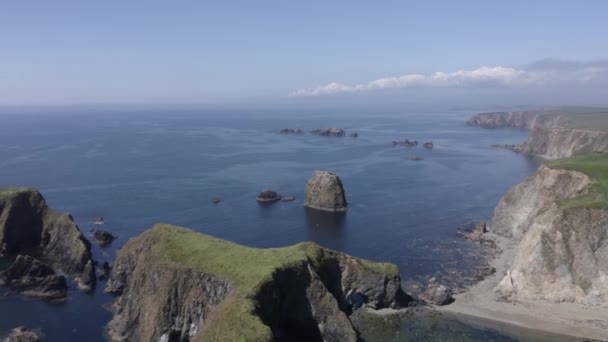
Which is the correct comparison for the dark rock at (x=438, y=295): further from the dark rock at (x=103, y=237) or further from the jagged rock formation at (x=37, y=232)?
the dark rock at (x=103, y=237)

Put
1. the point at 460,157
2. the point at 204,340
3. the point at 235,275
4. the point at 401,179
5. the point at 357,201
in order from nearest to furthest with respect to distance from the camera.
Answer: the point at 204,340
the point at 235,275
the point at 357,201
the point at 401,179
the point at 460,157

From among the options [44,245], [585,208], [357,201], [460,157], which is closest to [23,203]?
[44,245]

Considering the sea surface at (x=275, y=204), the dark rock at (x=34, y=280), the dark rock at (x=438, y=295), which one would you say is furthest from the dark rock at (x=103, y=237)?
the dark rock at (x=438, y=295)

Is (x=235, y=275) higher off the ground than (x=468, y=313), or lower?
higher

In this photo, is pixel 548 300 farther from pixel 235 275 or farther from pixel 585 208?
pixel 235 275


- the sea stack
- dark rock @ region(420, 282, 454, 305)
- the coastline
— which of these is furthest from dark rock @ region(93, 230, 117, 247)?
the coastline

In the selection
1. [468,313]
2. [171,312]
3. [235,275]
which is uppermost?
[235,275]

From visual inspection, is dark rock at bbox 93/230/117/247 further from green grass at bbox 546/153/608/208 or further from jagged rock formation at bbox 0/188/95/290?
green grass at bbox 546/153/608/208

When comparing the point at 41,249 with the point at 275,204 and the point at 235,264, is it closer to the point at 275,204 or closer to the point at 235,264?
the point at 235,264
